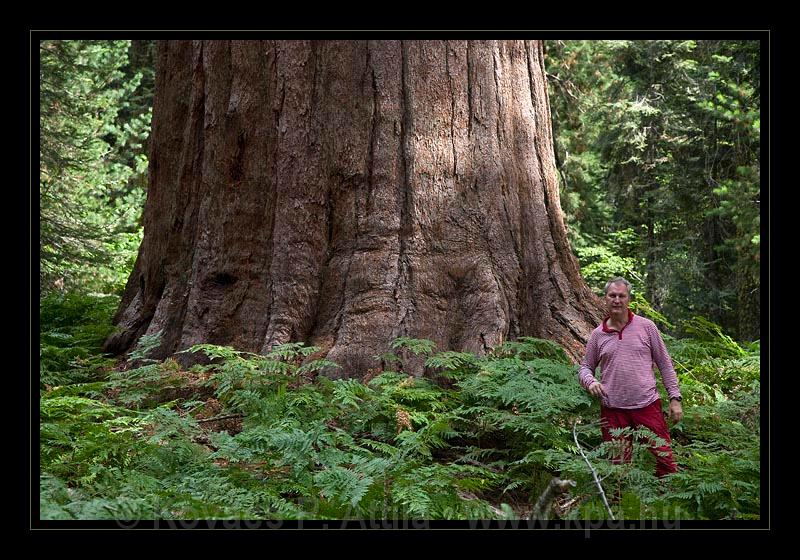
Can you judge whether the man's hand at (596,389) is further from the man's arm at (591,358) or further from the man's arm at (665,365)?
the man's arm at (665,365)

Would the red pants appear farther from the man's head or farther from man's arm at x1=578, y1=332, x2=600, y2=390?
the man's head

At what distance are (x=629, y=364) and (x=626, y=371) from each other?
5 cm

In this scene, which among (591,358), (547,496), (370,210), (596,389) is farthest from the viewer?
(370,210)

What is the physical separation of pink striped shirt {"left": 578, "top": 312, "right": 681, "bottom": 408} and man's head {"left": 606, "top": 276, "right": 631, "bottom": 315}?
5.2 inches

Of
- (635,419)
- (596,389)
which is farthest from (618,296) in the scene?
(635,419)

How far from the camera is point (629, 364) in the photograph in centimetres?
498

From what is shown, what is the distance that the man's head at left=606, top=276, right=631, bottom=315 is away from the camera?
5047 millimetres

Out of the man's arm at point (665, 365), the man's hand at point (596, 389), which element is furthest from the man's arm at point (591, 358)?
the man's arm at point (665, 365)

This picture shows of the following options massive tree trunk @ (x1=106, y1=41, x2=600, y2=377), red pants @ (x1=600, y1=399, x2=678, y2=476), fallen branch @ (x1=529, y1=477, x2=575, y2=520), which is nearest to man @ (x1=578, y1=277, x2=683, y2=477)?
red pants @ (x1=600, y1=399, x2=678, y2=476)

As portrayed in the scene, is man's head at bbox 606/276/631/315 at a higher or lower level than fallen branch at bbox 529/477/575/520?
higher

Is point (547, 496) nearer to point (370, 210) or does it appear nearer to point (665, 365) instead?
point (665, 365)

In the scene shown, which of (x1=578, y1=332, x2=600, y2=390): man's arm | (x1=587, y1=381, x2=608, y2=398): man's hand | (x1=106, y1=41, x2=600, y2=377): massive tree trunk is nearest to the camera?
(x1=587, y1=381, x2=608, y2=398): man's hand

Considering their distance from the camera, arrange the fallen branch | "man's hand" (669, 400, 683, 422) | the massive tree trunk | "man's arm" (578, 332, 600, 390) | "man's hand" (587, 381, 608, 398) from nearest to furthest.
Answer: the fallen branch, "man's hand" (587, 381, 608, 398), "man's hand" (669, 400, 683, 422), "man's arm" (578, 332, 600, 390), the massive tree trunk

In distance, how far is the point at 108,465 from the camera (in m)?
4.36
